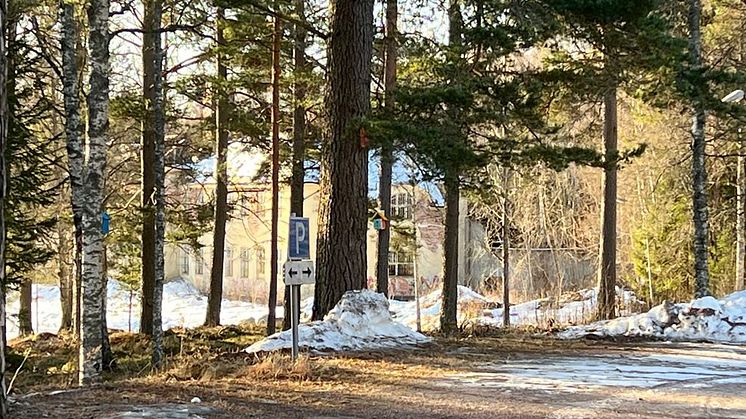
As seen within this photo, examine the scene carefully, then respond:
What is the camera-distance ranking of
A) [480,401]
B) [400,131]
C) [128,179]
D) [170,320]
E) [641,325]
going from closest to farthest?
[480,401]
[400,131]
[641,325]
[128,179]
[170,320]

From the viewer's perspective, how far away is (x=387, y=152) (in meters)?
10.5

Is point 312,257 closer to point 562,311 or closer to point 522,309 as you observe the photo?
point 522,309

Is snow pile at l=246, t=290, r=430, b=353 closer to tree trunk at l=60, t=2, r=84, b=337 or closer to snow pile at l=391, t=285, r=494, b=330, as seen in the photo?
tree trunk at l=60, t=2, r=84, b=337

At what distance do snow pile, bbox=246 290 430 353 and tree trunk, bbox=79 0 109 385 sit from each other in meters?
2.45

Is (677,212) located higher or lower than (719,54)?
lower

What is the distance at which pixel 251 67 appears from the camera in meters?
18.3

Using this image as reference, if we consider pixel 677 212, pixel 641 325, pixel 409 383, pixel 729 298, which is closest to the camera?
pixel 409 383

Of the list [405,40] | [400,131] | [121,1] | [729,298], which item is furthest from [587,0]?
[121,1]

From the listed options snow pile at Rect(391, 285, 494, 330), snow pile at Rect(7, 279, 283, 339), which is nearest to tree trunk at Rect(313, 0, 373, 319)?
snow pile at Rect(391, 285, 494, 330)

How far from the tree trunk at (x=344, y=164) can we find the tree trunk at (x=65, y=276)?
12.0m

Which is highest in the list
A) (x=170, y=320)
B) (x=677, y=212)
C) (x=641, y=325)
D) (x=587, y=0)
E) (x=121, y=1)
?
(x=121, y=1)

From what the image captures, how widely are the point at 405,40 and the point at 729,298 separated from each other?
27.1ft

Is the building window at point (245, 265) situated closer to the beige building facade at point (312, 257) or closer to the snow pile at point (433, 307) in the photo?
the beige building facade at point (312, 257)

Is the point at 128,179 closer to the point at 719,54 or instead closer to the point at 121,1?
the point at 121,1
